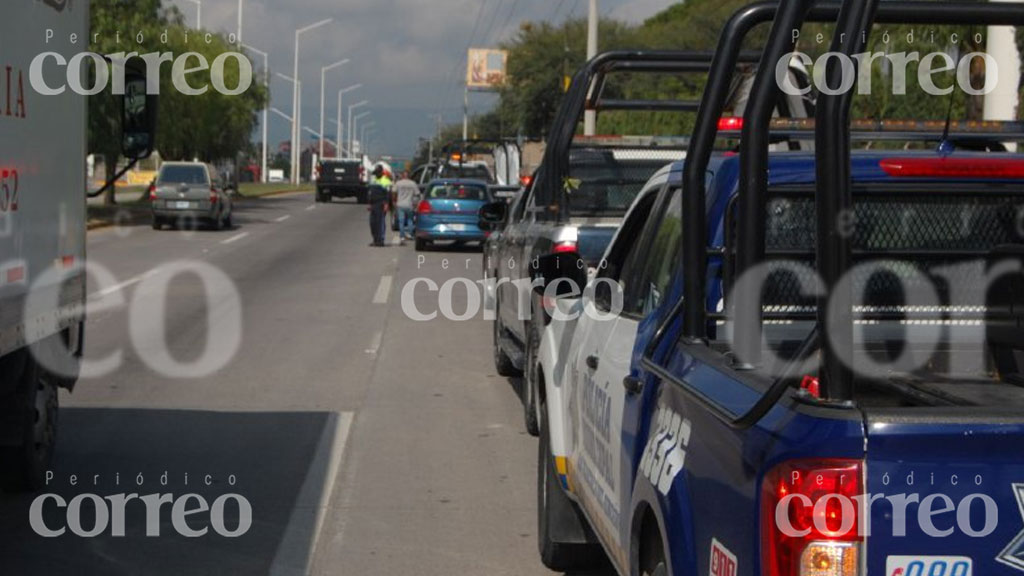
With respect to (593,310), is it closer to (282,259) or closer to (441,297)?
(441,297)

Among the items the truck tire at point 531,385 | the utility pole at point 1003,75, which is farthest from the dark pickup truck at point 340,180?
the truck tire at point 531,385

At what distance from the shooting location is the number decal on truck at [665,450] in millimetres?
3857

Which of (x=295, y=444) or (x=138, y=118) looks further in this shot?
(x=295, y=444)

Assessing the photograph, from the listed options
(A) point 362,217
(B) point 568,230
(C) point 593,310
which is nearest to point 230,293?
(B) point 568,230

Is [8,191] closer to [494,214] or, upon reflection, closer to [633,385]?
[633,385]

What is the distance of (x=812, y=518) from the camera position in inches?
120

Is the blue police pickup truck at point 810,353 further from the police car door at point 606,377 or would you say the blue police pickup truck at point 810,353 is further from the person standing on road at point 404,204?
the person standing on road at point 404,204

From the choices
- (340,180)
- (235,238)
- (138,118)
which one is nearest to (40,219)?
(138,118)

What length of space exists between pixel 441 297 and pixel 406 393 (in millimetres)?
8510

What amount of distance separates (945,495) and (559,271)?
3128 mm

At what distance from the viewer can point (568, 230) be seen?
31.3ft

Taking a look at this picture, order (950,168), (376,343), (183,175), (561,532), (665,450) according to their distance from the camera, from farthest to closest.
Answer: (183,175) → (376,343) → (561,532) → (950,168) → (665,450)

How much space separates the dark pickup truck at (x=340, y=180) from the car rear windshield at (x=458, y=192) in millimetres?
30758

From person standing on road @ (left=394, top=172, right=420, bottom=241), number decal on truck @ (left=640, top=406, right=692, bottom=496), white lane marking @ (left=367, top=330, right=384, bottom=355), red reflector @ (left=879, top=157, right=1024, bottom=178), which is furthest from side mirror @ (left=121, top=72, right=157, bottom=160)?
person standing on road @ (left=394, top=172, right=420, bottom=241)
